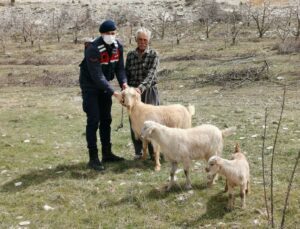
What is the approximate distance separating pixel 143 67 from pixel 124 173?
2027mm

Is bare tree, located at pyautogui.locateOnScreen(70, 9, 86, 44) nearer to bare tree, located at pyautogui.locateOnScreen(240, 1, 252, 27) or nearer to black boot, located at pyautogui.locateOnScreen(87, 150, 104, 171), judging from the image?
bare tree, located at pyautogui.locateOnScreen(240, 1, 252, 27)

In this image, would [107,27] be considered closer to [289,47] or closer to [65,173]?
[65,173]

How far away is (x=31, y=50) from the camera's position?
38656 mm

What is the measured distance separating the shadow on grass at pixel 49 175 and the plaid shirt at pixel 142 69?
1.84m

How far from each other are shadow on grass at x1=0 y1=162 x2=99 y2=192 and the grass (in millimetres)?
18

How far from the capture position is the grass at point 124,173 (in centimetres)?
653

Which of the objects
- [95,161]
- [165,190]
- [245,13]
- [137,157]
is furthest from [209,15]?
[165,190]

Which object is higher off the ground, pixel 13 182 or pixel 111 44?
pixel 111 44

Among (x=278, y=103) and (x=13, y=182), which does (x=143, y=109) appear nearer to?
(x=13, y=182)

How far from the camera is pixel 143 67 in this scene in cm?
895

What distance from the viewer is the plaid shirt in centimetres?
880

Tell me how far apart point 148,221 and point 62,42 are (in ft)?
129

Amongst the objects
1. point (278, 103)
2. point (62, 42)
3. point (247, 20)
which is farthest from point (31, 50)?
point (278, 103)

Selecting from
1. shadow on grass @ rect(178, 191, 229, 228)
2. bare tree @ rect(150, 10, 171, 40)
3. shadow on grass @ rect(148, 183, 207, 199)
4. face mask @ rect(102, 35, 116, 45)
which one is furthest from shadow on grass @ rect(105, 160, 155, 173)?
bare tree @ rect(150, 10, 171, 40)
